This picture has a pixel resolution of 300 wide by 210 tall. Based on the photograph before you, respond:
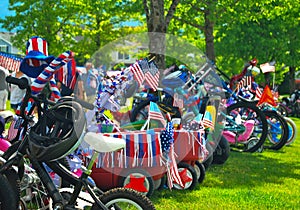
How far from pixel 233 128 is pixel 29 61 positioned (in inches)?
174

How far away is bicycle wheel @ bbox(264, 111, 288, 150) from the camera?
30.5 ft

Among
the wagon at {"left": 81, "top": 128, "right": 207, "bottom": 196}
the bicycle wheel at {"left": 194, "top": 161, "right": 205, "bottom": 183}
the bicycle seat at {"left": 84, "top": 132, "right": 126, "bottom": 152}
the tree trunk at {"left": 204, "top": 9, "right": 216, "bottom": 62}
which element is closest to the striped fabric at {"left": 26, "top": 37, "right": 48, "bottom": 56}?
the wagon at {"left": 81, "top": 128, "right": 207, "bottom": 196}

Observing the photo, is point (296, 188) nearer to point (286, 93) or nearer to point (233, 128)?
point (233, 128)

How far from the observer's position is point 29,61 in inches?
195

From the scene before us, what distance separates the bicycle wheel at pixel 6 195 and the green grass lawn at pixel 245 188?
1846 mm

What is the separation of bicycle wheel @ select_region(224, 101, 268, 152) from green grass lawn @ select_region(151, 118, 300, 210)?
26 cm

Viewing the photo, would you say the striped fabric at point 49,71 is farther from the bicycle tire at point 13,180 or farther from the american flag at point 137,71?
the american flag at point 137,71

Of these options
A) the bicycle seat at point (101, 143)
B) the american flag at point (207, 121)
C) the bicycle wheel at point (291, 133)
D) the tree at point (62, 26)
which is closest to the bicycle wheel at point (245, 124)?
the bicycle wheel at point (291, 133)

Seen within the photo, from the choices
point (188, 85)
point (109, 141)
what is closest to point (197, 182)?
point (188, 85)

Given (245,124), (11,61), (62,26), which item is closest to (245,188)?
(245,124)

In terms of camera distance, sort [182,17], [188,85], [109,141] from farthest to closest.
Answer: [182,17], [188,85], [109,141]

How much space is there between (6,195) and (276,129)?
6.78 m

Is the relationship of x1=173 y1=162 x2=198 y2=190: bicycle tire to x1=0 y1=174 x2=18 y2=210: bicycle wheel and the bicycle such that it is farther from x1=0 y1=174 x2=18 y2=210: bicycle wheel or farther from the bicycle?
x1=0 y1=174 x2=18 y2=210: bicycle wheel

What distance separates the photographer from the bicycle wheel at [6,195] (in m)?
3.56
